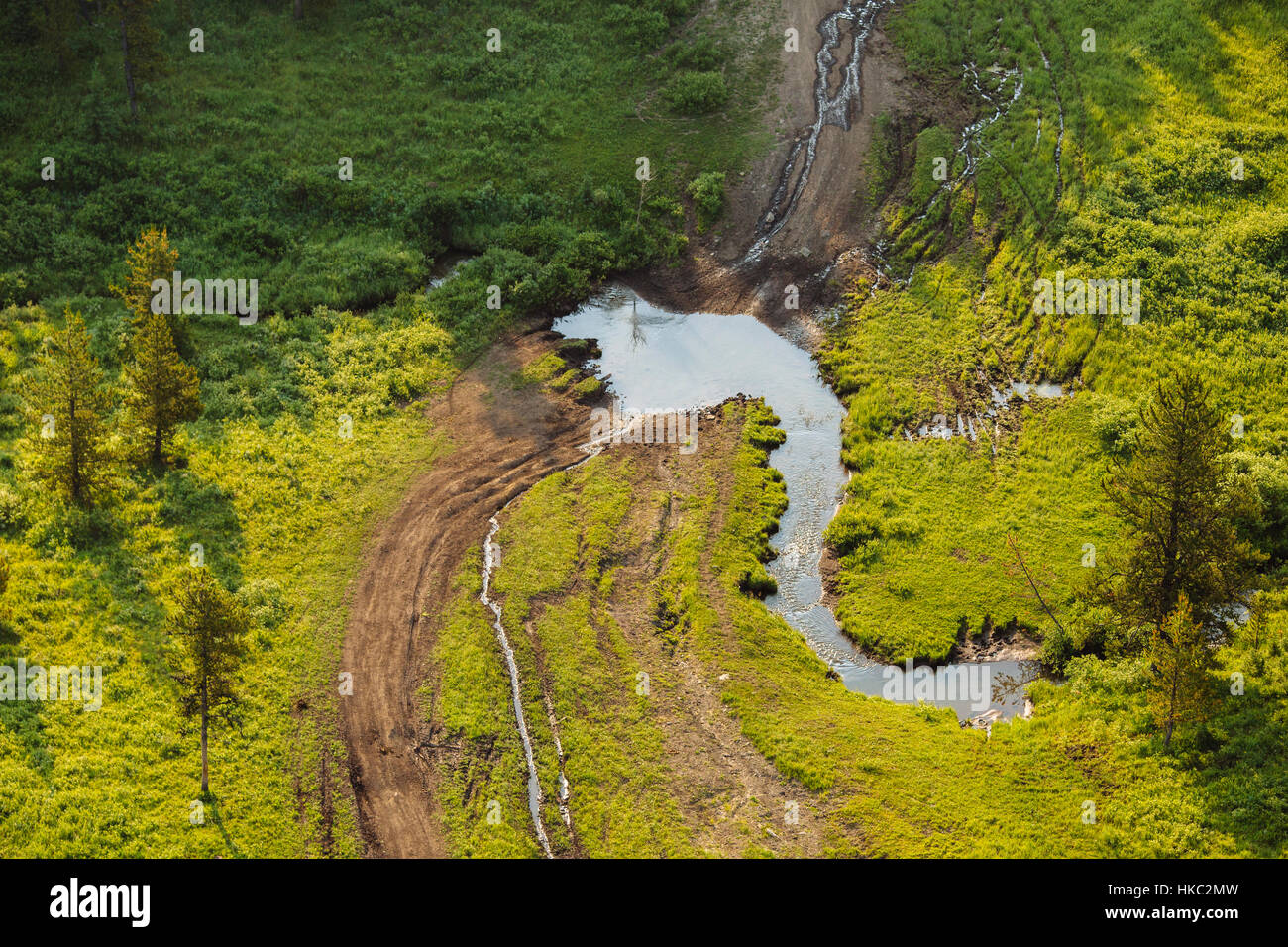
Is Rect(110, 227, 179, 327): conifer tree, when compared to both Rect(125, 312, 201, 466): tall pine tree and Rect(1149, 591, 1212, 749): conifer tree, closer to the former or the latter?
Rect(125, 312, 201, 466): tall pine tree

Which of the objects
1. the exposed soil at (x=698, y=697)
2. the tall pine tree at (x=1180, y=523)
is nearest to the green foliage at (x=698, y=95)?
the exposed soil at (x=698, y=697)

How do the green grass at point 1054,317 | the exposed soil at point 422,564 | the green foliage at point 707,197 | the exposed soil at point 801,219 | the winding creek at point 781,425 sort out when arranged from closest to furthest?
the exposed soil at point 422,564, the winding creek at point 781,425, the green grass at point 1054,317, the exposed soil at point 801,219, the green foliage at point 707,197

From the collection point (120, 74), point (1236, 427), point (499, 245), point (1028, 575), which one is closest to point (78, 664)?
point (499, 245)

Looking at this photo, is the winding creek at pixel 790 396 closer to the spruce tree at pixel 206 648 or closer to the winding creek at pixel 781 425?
the winding creek at pixel 781 425

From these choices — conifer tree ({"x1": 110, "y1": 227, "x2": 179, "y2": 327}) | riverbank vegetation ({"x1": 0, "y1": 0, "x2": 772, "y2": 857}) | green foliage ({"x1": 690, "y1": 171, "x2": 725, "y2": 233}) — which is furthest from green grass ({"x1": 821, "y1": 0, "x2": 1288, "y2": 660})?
conifer tree ({"x1": 110, "y1": 227, "x2": 179, "y2": 327})

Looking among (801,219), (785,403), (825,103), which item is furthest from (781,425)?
(825,103)

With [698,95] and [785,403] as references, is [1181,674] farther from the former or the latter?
[698,95]
